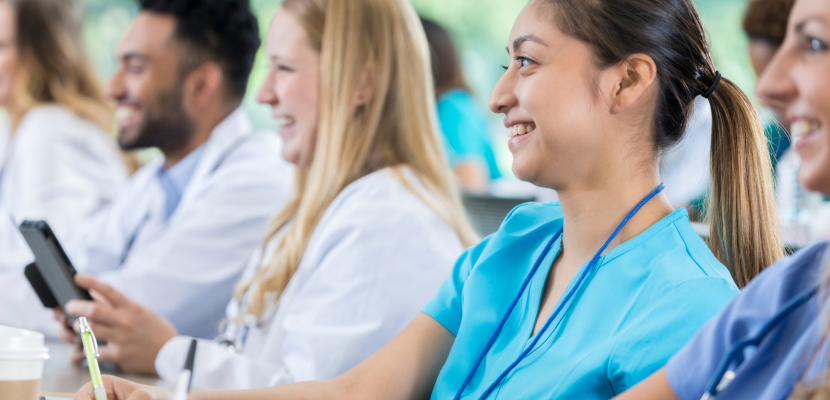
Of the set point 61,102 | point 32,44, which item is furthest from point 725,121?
point 32,44

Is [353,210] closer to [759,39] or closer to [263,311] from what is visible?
[263,311]

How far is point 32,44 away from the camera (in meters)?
2.69

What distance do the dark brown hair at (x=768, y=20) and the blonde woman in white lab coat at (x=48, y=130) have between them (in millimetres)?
2156

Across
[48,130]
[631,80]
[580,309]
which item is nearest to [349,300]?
[580,309]

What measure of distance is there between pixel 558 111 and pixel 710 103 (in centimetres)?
20

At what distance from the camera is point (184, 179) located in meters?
2.14

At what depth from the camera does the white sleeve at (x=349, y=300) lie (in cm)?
129

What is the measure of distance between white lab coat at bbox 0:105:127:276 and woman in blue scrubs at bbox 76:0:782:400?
1.57 m

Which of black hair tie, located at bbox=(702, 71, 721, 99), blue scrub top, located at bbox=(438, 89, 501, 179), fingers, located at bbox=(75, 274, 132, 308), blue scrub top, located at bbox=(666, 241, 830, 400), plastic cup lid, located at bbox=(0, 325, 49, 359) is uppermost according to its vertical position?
black hair tie, located at bbox=(702, 71, 721, 99)

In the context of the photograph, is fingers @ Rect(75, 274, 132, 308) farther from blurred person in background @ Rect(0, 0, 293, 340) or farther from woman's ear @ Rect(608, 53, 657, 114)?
woman's ear @ Rect(608, 53, 657, 114)

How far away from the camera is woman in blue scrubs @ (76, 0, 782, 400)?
2.84 ft

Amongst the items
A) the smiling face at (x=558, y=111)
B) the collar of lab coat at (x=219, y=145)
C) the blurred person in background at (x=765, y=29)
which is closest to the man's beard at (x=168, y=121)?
the collar of lab coat at (x=219, y=145)

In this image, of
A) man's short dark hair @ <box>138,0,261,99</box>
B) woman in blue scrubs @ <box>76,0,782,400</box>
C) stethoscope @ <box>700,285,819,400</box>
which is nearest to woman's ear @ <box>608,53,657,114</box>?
woman in blue scrubs @ <box>76,0,782,400</box>

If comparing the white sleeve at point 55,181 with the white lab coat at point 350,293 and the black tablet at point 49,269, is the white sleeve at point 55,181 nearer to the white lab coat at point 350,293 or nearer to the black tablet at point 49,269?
the black tablet at point 49,269
